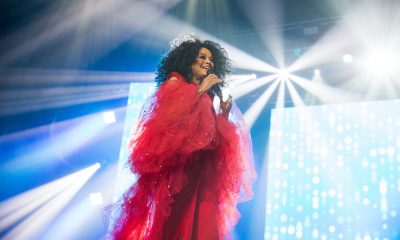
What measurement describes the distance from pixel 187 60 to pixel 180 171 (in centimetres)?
60

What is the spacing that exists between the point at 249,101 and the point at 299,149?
4.01 ft

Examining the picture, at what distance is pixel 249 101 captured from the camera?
5.46 meters

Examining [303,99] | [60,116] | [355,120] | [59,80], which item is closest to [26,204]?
[60,116]

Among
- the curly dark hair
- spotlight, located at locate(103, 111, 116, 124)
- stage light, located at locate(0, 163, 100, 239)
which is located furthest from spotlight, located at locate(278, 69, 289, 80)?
the curly dark hair

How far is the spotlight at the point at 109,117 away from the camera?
536 cm

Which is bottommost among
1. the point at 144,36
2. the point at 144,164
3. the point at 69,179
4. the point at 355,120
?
the point at 144,164

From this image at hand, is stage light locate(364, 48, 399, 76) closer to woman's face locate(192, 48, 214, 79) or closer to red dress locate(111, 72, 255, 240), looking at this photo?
woman's face locate(192, 48, 214, 79)

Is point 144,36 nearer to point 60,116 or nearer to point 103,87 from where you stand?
point 103,87

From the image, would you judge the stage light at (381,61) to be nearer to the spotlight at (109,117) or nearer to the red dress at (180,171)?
the spotlight at (109,117)

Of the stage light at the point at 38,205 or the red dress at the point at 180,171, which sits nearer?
the red dress at the point at 180,171

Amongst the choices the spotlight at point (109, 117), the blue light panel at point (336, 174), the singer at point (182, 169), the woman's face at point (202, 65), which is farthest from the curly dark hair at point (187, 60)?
the spotlight at point (109, 117)

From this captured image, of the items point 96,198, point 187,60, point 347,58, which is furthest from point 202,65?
point 96,198

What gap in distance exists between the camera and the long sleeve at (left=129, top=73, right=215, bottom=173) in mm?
1598

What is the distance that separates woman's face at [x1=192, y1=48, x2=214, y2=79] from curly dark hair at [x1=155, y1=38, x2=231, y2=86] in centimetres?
2
